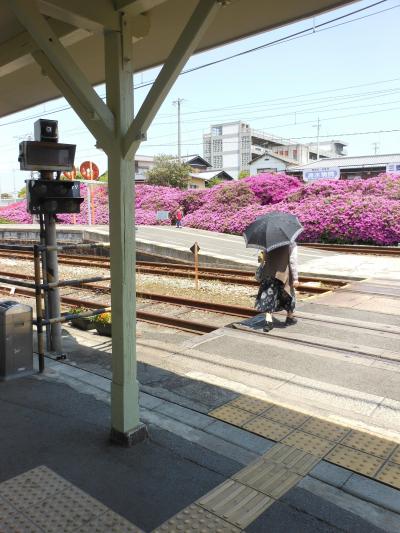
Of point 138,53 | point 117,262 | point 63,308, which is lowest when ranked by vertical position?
point 63,308

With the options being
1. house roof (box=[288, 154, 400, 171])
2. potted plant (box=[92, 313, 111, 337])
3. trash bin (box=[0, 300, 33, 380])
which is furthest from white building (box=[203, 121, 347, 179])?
trash bin (box=[0, 300, 33, 380])

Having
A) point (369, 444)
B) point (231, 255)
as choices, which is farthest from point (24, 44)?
point (231, 255)

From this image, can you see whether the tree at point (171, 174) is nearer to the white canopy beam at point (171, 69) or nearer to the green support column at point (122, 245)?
the green support column at point (122, 245)

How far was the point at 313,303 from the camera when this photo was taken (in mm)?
8945

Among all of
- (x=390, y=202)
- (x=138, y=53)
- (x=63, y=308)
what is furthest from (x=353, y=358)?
(x=390, y=202)

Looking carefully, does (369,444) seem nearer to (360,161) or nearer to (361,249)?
(361,249)

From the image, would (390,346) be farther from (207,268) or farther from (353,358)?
(207,268)

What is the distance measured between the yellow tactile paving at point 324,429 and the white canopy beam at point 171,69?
8.66 feet

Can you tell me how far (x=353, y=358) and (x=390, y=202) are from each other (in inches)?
662

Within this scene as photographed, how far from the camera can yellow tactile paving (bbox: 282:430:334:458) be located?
3509 millimetres

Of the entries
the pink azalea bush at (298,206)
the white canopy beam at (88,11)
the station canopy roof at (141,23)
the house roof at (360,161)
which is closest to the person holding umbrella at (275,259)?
the station canopy roof at (141,23)

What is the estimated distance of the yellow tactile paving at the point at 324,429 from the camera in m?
3.77

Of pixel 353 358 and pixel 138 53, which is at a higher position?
pixel 138 53

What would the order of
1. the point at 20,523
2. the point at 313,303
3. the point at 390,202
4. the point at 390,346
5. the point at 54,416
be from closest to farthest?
the point at 20,523
the point at 54,416
the point at 390,346
the point at 313,303
the point at 390,202
